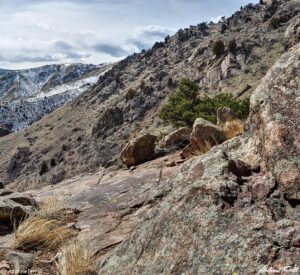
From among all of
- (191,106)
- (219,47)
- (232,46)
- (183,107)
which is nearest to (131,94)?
(219,47)

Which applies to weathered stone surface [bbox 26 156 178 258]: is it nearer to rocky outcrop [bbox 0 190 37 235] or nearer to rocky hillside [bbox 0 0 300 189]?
rocky outcrop [bbox 0 190 37 235]

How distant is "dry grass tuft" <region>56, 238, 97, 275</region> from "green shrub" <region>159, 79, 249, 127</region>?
77.4ft

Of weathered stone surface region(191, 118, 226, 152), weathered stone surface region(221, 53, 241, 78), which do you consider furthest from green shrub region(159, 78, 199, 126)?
weathered stone surface region(221, 53, 241, 78)

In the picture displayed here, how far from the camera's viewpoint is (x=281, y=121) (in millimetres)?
5828

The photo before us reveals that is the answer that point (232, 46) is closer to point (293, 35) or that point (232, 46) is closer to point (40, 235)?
point (293, 35)

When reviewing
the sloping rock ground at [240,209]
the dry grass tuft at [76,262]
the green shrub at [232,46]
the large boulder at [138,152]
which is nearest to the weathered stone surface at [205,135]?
the large boulder at [138,152]

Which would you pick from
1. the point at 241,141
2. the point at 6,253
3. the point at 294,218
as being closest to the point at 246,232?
the point at 294,218

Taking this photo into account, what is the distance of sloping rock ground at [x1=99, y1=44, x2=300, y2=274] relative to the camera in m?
4.80

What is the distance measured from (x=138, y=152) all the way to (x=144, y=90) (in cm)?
7281

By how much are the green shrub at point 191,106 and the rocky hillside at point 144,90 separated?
18.9 meters

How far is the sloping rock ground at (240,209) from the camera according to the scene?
4.80 meters

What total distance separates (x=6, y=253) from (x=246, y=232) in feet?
14.4

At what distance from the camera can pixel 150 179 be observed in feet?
41.2

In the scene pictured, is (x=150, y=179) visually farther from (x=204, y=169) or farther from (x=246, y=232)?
(x=246, y=232)
